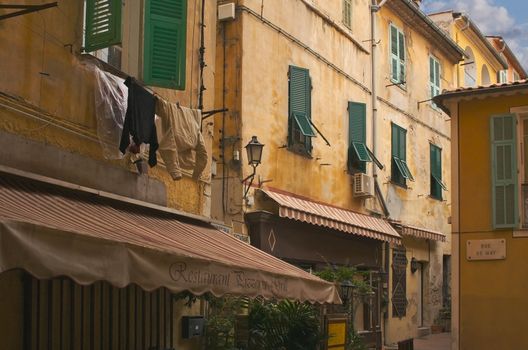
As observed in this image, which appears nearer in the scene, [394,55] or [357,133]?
[357,133]

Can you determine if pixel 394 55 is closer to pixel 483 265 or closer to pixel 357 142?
pixel 357 142

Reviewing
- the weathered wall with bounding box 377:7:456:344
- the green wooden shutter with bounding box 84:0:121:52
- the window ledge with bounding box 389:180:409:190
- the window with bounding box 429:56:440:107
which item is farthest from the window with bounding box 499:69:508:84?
the green wooden shutter with bounding box 84:0:121:52

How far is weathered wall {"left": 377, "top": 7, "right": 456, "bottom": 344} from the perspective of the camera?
19.7 metres

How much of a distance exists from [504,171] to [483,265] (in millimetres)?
1760

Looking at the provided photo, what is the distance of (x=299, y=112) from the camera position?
1559 centimetres

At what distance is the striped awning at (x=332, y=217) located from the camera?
14.1 meters

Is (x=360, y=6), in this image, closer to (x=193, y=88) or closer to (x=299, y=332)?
(x=193, y=88)

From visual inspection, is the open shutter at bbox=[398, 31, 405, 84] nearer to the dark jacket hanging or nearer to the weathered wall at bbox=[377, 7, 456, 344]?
the weathered wall at bbox=[377, 7, 456, 344]

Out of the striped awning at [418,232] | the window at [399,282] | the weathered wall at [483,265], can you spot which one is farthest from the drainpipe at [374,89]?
the weathered wall at [483,265]

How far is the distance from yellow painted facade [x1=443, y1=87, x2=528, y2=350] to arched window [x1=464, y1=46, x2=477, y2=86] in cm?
1246

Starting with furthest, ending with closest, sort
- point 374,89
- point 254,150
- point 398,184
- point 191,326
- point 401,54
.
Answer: point 401,54 → point 398,184 → point 374,89 → point 254,150 → point 191,326

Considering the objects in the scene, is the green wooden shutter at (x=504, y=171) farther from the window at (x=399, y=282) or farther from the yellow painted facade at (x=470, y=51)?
the yellow painted facade at (x=470, y=51)

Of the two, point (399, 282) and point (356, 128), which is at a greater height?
point (356, 128)

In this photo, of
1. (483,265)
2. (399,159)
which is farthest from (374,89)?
(483,265)
